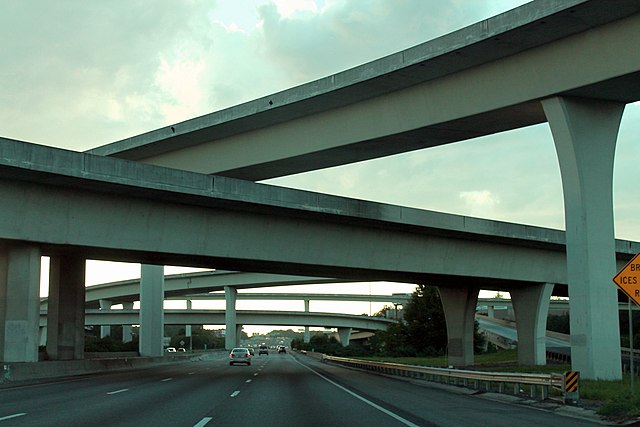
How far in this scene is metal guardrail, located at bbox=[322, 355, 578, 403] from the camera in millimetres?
21156

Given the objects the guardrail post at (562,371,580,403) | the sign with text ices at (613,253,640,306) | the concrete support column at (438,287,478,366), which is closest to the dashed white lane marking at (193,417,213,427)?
the guardrail post at (562,371,580,403)

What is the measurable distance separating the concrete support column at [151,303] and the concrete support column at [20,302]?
32.3 m

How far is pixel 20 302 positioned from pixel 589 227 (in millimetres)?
21578

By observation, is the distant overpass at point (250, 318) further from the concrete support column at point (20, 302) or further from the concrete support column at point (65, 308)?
the concrete support column at point (20, 302)

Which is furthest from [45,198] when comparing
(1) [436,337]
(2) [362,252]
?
(1) [436,337]

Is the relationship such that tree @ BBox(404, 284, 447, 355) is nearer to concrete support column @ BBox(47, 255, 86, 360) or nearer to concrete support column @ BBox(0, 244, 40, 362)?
concrete support column @ BBox(47, 255, 86, 360)

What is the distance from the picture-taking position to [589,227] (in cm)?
2691

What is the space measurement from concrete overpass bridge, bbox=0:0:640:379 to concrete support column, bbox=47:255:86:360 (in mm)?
72

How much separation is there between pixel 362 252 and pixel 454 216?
5.51 metres

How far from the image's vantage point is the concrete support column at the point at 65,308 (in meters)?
41.3

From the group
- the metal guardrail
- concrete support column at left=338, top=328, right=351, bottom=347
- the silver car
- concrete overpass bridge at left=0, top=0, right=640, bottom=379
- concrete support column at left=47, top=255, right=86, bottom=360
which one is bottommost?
concrete support column at left=338, top=328, right=351, bottom=347

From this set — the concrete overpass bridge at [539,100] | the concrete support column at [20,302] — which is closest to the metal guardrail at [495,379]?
the concrete overpass bridge at [539,100]

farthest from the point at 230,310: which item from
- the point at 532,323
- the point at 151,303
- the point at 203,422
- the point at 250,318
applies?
the point at 203,422

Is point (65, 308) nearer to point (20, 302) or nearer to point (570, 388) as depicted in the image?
point (20, 302)
